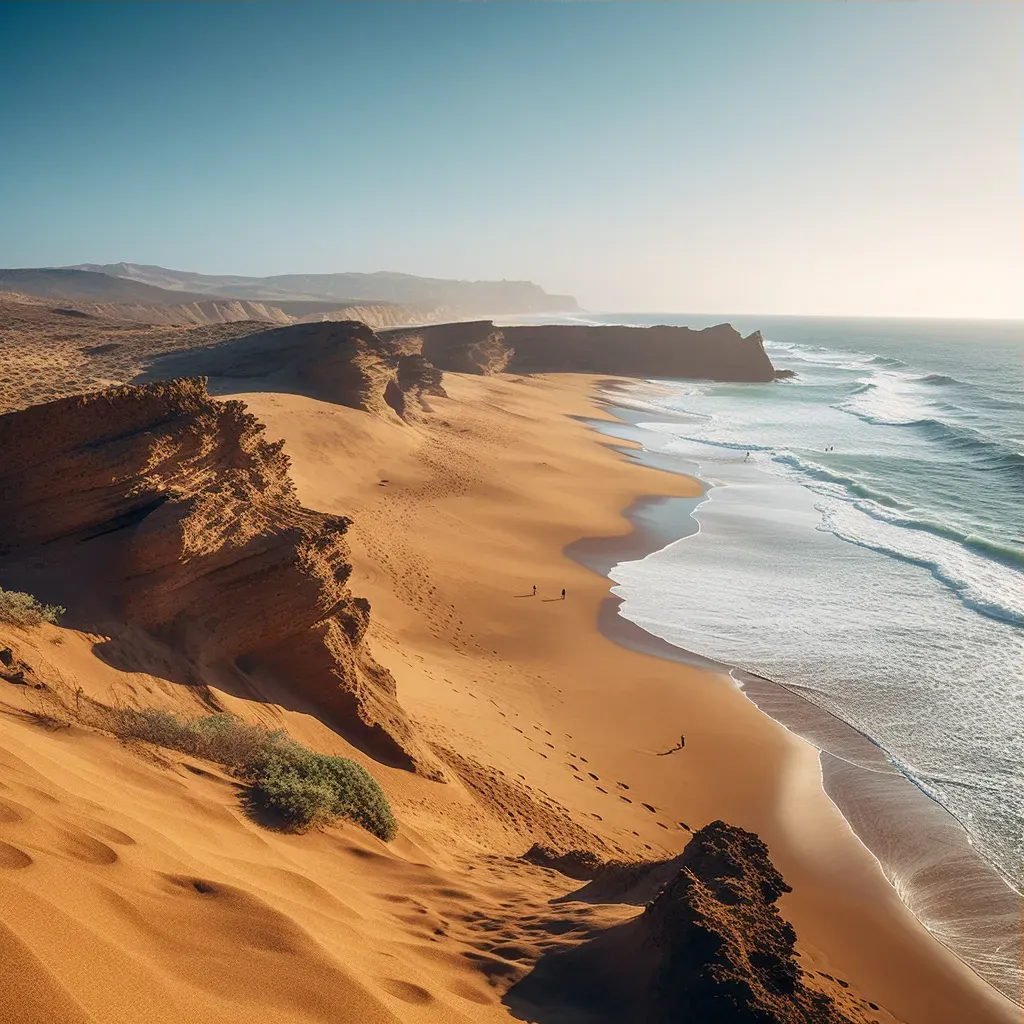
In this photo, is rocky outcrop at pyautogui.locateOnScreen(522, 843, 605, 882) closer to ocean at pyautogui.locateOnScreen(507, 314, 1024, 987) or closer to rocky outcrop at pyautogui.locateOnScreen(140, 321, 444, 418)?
ocean at pyautogui.locateOnScreen(507, 314, 1024, 987)

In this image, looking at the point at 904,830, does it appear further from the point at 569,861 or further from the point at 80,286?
the point at 80,286

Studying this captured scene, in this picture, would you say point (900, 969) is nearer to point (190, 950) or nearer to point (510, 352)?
point (190, 950)

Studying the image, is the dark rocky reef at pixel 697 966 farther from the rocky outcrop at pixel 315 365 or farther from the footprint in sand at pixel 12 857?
the rocky outcrop at pixel 315 365

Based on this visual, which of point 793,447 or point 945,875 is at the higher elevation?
point 793,447

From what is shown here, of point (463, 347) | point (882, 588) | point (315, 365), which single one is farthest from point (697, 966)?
point (463, 347)

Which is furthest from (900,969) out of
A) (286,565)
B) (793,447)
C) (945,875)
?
(793,447)

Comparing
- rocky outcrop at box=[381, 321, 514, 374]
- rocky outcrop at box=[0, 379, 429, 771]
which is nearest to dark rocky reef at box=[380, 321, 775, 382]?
rocky outcrop at box=[381, 321, 514, 374]

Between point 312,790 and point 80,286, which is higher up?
point 80,286
